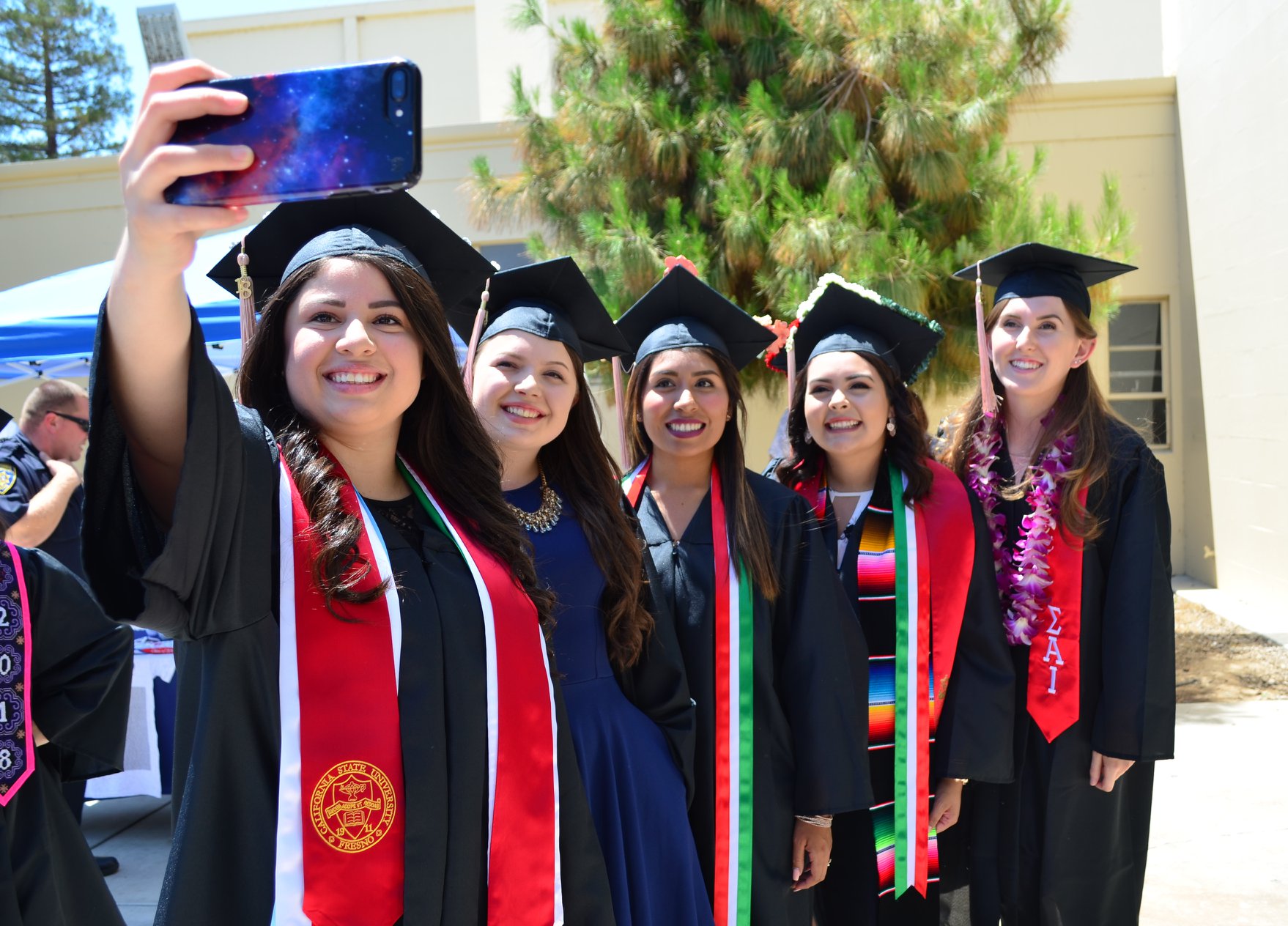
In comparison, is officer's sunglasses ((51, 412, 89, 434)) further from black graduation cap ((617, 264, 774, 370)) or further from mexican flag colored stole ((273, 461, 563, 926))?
mexican flag colored stole ((273, 461, 563, 926))

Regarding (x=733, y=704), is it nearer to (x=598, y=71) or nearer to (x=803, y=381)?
(x=803, y=381)

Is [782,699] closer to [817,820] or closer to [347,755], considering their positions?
[817,820]

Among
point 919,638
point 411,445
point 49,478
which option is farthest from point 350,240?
point 49,478

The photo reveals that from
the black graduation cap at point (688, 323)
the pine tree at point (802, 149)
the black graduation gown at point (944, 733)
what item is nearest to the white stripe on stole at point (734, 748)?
the black graduation gown at point (944, 733)

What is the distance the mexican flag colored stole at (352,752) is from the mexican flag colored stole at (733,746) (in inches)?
37.1

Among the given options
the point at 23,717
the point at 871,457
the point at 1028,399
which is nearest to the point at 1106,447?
the point at 1028,399

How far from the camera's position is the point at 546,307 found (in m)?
2.48

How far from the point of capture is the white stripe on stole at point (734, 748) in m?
2.43

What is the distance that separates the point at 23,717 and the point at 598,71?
548 centimetres

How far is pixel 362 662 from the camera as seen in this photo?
4.66ft

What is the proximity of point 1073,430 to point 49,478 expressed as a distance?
4103 millimetres

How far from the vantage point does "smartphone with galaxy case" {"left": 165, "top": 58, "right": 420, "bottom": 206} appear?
1021 millimetres

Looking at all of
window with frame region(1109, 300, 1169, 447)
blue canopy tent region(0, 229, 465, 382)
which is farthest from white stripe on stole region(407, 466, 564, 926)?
window with frame region(1109, 300, 1169, 447)

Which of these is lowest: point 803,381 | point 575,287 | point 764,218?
point 803,381
